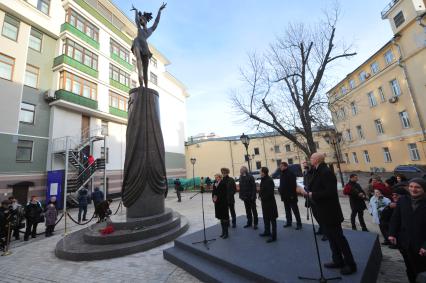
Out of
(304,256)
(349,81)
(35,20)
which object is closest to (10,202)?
(304,256)

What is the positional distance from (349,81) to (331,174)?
31.5 m

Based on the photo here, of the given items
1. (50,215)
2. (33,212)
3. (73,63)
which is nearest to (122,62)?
(73,63)

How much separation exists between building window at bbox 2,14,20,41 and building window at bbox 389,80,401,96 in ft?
114

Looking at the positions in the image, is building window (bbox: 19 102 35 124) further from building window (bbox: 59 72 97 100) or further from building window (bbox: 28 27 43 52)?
building window (bbox: 28 27 43 52)

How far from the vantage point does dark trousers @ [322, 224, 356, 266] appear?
10.8ft

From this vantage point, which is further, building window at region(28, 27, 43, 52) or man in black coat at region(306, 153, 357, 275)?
building window at region(28, 27, 43, 52)

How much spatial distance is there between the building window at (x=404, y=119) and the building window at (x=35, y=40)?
1364 inches

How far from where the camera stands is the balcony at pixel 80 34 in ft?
63.8

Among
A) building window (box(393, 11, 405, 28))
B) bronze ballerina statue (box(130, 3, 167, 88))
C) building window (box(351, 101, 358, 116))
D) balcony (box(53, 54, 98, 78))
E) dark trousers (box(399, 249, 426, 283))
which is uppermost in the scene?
building window (box(393, 11, 405, 28))

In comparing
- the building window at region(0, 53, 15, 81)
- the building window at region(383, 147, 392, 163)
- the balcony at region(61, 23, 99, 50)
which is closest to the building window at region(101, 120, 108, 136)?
the balcony at region(61, 23, 99, 50)

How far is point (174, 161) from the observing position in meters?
34.8

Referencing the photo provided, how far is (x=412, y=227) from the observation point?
3119mm

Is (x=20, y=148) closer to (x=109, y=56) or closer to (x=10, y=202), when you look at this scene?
(x=10, y=202)

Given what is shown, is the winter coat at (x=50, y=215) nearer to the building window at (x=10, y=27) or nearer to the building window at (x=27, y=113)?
the building window at (x=27, y=113)
